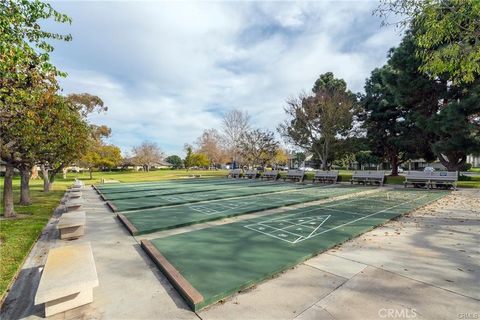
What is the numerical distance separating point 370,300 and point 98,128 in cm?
3925

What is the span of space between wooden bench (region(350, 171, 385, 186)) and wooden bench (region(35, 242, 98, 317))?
1743 centimetres

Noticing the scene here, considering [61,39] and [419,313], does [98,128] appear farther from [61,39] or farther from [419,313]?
[419,313]

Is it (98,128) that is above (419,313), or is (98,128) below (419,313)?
above

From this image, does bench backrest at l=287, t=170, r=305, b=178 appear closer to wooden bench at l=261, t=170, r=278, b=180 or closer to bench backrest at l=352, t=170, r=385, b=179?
wooden bench at l=261, t=170, r=278, b=180

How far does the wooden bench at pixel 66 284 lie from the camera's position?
2.83 m

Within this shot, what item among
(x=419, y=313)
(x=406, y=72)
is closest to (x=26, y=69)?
(x=419, y=313)

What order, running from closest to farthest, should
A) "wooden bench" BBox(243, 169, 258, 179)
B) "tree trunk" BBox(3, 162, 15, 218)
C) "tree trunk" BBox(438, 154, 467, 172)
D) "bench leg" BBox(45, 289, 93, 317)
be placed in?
"bench leg" BBox(45, 289, 93, 317) → "tree trunk" BBox(3, 162, 15, 218) → "tree trunk" BBox(438, 154, 467, 172) → "wooden bench" BBox(243, 169, 258, 179)

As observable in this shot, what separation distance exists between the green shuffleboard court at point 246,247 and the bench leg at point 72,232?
2.15m

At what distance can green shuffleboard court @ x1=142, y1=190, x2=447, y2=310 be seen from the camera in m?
3.62

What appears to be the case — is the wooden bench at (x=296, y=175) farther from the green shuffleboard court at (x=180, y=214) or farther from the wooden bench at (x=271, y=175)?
the green shuffleboard court at (x=180, y=214)

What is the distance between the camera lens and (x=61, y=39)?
5902 mm


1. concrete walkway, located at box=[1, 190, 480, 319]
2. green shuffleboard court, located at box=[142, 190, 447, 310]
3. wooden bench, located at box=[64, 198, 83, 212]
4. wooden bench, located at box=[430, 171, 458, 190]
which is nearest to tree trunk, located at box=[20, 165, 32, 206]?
wooden bench, located at box=[64, 198, 83, 212]

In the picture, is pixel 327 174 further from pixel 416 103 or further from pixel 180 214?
pixel 180 214

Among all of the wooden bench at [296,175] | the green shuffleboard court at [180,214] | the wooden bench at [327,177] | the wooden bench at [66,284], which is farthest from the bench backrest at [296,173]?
the wooden bench at [66,284]
